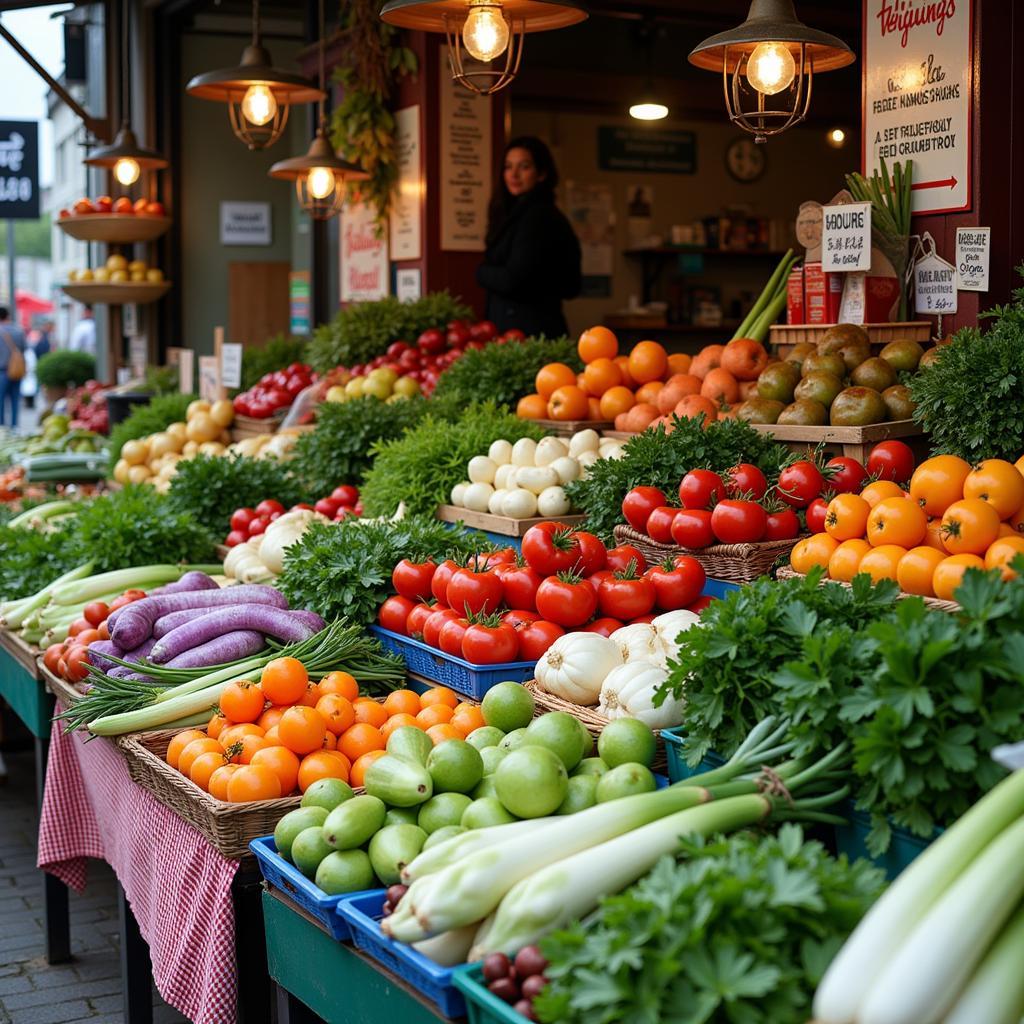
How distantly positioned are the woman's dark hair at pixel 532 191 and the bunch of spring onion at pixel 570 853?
17.3 ft

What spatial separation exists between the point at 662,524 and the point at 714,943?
2191mm

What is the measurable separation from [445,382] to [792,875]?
4.36 m

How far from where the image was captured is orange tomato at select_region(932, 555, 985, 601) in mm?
2920

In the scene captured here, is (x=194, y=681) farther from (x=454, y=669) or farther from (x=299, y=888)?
(x=299, y=888)

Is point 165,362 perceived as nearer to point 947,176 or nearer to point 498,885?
point 947,176

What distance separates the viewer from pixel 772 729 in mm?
2277

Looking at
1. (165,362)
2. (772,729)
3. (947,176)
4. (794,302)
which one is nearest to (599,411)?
(794,302)

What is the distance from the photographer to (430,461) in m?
4.93

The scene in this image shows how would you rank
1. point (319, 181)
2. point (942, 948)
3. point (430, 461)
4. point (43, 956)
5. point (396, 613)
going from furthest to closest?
point (319, 181), point (430, 461), point (43, 956), point (396, 613), point (942, 948)

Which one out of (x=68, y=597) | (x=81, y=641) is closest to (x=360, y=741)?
(x=81, y=641)

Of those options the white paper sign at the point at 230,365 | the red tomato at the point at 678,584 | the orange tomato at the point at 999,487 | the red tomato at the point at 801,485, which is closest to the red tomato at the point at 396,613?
the red tomato at the point at 678,584

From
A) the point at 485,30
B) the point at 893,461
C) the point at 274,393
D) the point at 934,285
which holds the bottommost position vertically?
the point at 893,461

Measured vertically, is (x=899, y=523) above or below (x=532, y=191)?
below

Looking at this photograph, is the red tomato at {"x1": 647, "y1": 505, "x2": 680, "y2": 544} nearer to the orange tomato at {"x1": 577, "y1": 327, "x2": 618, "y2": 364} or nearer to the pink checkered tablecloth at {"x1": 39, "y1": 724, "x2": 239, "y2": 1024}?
the pink checkered tablecloth at {"x1": 39, "y1": 724, "x2": 239, "y2": 1024}
